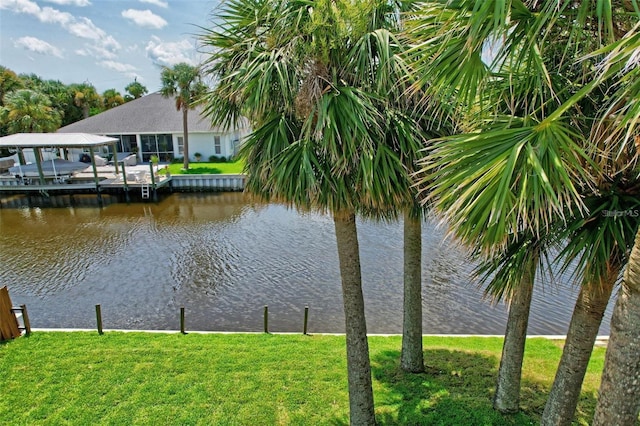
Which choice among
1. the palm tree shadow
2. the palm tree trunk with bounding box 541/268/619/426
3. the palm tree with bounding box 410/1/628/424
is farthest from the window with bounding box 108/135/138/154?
the palm tree trunk with bounding box 541/268/619/426

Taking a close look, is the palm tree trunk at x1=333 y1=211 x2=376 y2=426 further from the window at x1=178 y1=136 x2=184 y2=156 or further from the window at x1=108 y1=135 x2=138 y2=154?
the window at x1=108 y1=135 x2=138 y2=154

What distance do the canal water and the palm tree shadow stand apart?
54.6 inches

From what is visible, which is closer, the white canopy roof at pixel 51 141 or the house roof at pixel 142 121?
the white canopy roof at pixel 51 141

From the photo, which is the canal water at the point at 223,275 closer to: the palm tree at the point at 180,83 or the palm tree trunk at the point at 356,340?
the palm tree trunk at the point at 356,340

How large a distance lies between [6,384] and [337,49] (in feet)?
27.0

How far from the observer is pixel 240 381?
7.45 metres

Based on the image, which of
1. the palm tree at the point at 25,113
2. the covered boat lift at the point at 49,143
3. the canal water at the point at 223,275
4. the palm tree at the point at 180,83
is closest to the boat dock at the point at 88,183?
the covered boat lift at the point at 49,143

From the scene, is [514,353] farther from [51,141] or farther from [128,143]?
[128,143]

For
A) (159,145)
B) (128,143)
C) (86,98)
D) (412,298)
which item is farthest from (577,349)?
(86,98)

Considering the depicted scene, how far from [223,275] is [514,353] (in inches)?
427

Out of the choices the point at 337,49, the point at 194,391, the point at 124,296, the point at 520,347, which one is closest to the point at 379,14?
the point at 337,49

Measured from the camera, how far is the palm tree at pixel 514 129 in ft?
9.16

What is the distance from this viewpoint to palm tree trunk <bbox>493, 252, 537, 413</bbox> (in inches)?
234

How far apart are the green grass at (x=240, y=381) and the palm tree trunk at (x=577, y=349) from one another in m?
1.72
